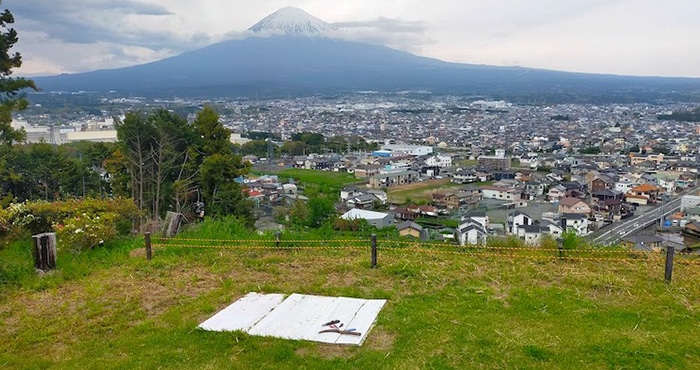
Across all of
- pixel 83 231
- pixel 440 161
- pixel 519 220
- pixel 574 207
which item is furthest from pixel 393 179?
pixel 83 231

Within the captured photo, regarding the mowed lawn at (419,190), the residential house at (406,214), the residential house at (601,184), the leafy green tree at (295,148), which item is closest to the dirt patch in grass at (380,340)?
the residential house at (406,214)

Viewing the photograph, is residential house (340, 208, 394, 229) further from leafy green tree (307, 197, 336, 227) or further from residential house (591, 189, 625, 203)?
residential house (591, 189, 625, 203)

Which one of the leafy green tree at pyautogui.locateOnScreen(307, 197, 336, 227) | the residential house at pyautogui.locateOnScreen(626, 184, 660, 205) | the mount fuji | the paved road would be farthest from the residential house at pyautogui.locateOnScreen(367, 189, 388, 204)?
the mount fuji

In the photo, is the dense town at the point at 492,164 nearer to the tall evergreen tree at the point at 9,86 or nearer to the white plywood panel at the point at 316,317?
the white plywood panel at the point at 316,317

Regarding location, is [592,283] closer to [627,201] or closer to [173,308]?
[173,308]

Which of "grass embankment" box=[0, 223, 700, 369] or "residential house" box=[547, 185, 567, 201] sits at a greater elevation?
"grass embankment" box=[0, 223, 700, 369]
